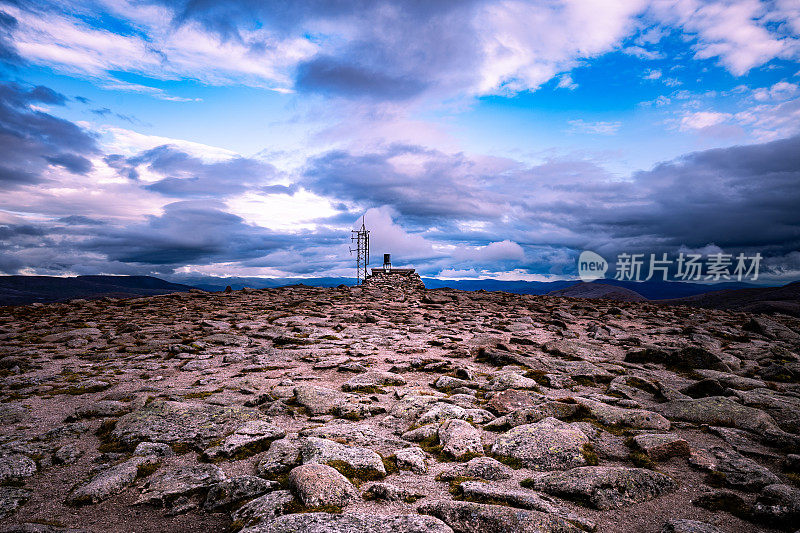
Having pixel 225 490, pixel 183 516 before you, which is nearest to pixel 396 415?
pixel 225 490

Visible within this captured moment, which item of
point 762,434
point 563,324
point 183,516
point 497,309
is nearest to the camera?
point 183,516

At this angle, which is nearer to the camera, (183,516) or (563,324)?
(183,516)

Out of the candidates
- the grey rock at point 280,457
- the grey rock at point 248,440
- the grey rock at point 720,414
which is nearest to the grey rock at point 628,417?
the grey rock at point 720,414

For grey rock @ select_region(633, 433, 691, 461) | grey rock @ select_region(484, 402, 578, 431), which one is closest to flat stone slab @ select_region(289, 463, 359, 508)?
grey rock @ select_region(484, 402, 578, 431)

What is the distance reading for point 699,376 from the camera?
1416 centimetres

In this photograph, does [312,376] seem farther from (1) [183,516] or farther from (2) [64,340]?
(2) [64,340]

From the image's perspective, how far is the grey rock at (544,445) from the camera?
7.34 meters

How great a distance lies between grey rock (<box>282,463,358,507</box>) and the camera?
19.2 feet

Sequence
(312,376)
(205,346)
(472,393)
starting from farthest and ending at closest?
(205,346) → (312,376) → (472,393)

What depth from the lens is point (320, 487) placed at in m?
6.04

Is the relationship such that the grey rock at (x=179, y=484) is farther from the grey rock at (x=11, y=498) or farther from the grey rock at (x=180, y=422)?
the grey rock at (x=11, y=498)

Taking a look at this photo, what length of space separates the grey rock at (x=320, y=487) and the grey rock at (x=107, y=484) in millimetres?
3227

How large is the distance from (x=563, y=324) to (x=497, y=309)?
286 inches

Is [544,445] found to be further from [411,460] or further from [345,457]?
[345,457]
